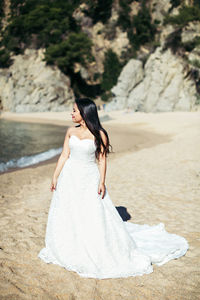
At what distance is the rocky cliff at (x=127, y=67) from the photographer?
40.0 metres

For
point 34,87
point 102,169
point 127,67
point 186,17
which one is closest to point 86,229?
point 102,169

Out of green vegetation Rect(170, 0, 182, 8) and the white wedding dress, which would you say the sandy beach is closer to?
the white wedding dress

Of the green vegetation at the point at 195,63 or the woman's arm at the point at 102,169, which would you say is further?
the green vegetation at the point at 195,63

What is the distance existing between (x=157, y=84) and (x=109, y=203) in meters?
41.0

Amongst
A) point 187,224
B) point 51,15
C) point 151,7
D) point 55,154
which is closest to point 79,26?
point 51,15

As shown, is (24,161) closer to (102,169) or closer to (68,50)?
(102,169)

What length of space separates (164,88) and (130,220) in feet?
127

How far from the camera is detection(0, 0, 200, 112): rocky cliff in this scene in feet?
131

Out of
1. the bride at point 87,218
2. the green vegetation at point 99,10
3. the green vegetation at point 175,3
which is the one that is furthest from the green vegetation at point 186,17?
the bride at point 87,218

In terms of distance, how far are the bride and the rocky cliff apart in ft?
122

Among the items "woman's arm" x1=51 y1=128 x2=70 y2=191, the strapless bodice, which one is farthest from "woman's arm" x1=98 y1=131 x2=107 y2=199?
"woman's arm" x1=51 y1=128 x2=70 y2=191

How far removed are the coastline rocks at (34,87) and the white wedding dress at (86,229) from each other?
5408 cm

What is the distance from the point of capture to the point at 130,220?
5281mm

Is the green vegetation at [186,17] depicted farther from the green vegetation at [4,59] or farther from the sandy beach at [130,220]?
the green vegetation at [4,59]
